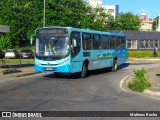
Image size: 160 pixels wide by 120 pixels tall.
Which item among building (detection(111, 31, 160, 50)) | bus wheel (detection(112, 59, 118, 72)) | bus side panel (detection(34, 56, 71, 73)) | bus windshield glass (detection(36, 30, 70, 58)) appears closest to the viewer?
bus side panel (detection(34, 56, 71, 73))

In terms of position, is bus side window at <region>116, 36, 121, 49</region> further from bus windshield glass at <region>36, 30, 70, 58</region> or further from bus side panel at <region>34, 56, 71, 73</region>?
bus side panel at <region>34, 56, 71, 73</region>

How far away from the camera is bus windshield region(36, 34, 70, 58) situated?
22.3 metres

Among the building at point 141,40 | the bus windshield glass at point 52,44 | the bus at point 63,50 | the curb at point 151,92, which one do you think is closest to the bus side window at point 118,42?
the bus at point 63,50

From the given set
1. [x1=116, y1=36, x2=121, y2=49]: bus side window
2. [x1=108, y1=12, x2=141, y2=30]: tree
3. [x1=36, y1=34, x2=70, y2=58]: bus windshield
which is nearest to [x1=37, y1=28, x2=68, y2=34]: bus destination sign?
[x1=36, y1=34, x2=70, y2=58]: bus windshield

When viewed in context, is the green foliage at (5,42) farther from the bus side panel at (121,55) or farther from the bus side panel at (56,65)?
the bus side panel at (56,65)

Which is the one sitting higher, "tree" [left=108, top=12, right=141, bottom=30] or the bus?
"tree" [left=108, top=12, right=141, bottom=30]

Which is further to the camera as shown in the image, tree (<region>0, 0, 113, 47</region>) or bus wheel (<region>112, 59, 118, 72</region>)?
tree (<region>0, 0, 113, 47</region>)

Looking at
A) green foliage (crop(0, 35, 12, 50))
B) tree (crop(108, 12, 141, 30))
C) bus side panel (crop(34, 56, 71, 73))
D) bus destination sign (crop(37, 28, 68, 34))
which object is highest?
tree (crop(108, 12, 141, 30))

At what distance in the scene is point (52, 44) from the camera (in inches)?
886

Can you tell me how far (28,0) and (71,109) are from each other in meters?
67.0

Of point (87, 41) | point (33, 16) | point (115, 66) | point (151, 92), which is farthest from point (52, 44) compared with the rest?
point (33, 16)

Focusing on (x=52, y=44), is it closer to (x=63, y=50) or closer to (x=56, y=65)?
(x=63, y=50)

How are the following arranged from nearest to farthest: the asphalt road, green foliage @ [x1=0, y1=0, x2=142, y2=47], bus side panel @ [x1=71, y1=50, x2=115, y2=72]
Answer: the asphalt road < bus side panel @ [x1=71, y1=50, x2=115, y2=72] < green foliage @ [x1=0, y1=0, x2=142, y2=47]

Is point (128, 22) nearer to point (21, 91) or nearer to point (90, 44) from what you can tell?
point (90, 44)
